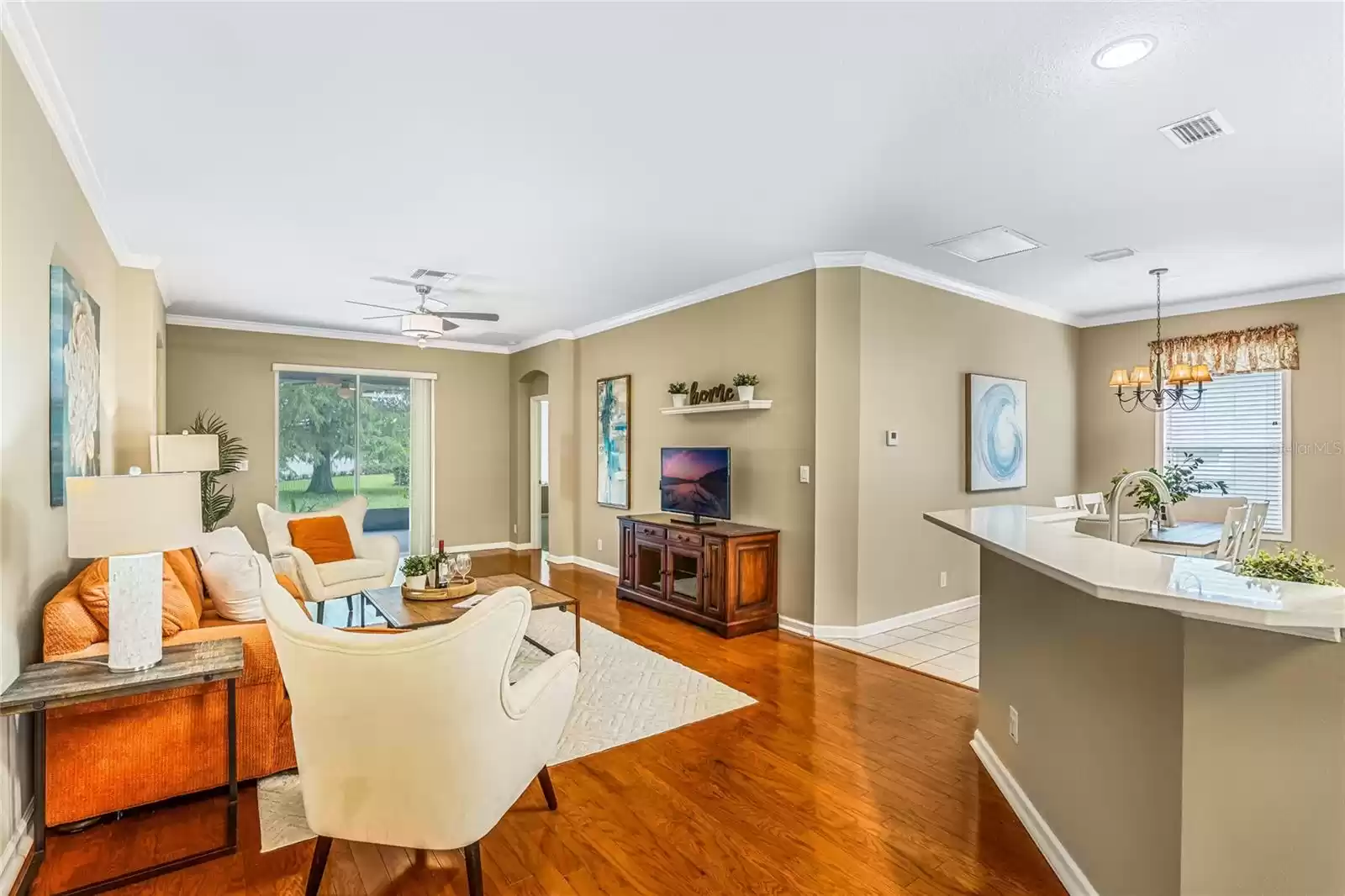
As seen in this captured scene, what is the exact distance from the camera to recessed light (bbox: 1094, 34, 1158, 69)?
7.36 ft

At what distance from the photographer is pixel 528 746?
2172 mm

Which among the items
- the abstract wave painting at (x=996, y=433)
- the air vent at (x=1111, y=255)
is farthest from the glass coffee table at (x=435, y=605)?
the air vent at (x=1111, y=255)

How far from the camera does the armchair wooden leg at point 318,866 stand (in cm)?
201

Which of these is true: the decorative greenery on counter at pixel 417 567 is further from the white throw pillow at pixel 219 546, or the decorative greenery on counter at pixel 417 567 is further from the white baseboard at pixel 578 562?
the white baseboard at pixel 578 562

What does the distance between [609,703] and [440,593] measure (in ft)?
3.87

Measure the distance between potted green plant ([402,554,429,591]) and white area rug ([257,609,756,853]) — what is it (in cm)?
76

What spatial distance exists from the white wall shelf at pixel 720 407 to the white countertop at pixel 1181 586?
9.68 feet

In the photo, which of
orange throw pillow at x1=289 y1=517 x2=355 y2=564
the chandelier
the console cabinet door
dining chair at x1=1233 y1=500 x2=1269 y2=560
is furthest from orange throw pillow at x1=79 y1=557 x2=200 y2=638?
the chandelier

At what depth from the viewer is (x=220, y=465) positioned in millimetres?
6199

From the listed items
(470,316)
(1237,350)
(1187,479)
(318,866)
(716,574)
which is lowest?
(318,866)

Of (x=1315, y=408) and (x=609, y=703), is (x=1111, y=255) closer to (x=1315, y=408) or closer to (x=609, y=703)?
(x=1315, y=408)

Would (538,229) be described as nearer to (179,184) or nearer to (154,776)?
(179,184)

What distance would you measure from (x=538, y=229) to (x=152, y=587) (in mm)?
2751

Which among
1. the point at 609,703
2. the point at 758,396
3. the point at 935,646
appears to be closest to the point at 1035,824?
the point at 609,703
